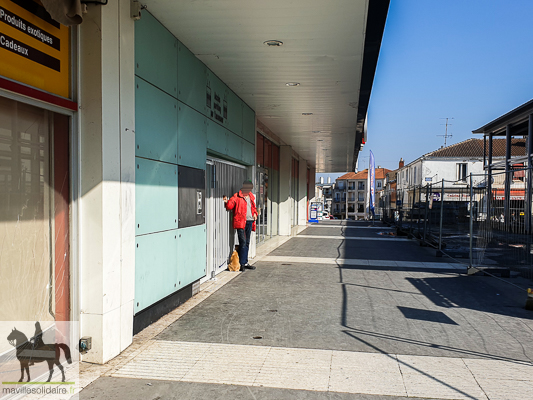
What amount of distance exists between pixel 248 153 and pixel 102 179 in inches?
275

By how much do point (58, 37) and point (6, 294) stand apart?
7.28 ft

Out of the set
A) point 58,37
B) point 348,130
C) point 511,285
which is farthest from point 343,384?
A: point 348,130

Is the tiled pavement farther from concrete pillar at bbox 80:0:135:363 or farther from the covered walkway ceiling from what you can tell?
the covered walkway ceiling

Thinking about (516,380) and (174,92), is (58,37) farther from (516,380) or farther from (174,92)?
(516,380)

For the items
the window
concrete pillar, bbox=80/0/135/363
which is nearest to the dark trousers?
concrete pillar, bbox=80/0/135/363

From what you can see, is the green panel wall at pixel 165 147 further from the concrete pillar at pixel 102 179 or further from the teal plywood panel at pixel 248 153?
the teal plywood panel at pixel 248 153

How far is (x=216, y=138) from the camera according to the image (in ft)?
27.2

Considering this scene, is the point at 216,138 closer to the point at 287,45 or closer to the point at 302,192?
the point at 287,45

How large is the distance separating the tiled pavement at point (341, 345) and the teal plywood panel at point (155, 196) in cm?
127

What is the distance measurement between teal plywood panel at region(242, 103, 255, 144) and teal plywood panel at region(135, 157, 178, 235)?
4.63 metres

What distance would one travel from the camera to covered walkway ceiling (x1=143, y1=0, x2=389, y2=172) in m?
5.32

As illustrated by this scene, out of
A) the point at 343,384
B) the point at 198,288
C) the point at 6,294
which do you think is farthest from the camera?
the point at 198,288

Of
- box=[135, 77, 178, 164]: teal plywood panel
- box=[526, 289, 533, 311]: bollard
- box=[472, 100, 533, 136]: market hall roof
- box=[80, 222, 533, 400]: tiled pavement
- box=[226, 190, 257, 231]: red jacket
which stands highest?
box=[472, 100, 533, 136]: market hall roof

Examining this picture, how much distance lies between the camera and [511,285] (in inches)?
331
